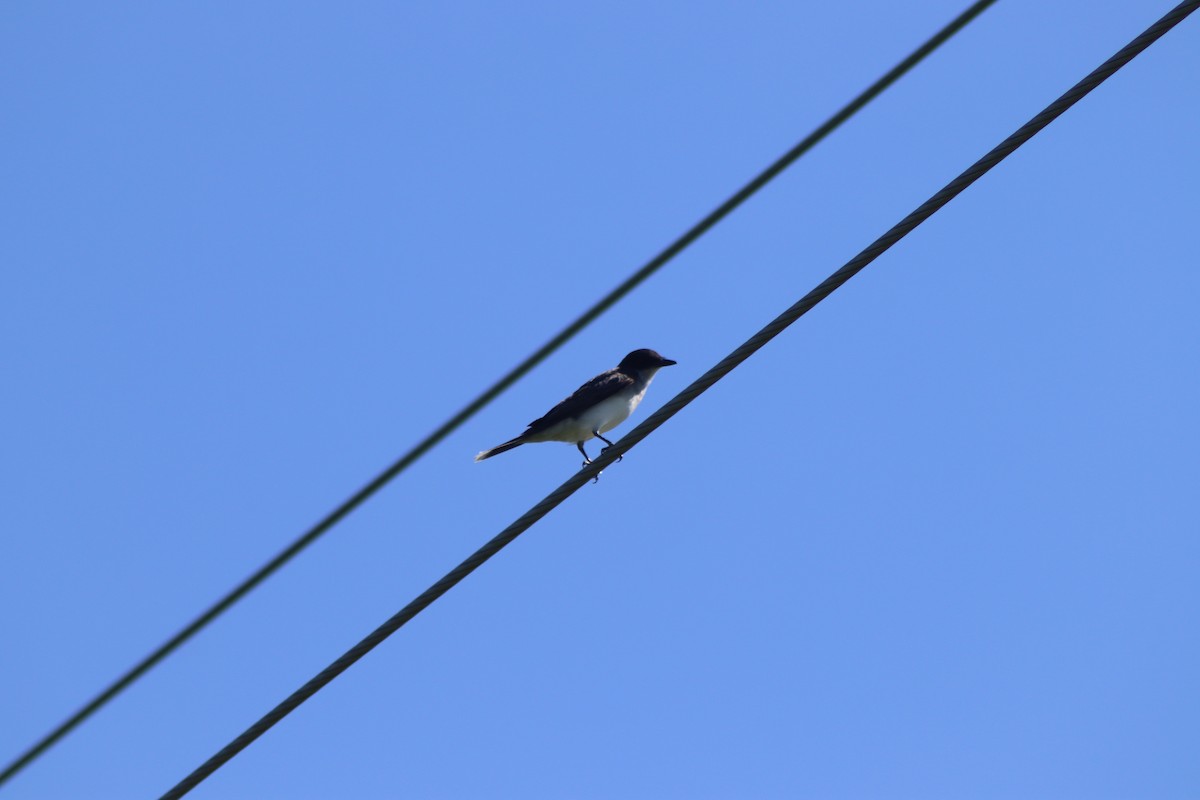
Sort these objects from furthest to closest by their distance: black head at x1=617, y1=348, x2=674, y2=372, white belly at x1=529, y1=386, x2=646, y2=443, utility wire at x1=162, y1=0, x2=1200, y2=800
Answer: black head at x1=617, y1=348, x2=674, y2=372
white belly at x1=529, y1=386, x2=646, y2=443
utility wire at x1=162, y1=0, x2=1200, y2=800

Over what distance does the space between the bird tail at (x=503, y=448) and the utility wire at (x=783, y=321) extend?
254 inches

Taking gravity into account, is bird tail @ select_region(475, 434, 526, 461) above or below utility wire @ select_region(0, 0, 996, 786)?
above

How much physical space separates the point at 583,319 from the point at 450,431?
0.77m

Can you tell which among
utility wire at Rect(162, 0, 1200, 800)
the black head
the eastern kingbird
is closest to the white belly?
the eastern kingbird

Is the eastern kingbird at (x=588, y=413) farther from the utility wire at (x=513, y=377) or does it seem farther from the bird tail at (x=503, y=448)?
the utility wire at (x=513, y=377)

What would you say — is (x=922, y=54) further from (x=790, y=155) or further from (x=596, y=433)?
(x=596, y=433)

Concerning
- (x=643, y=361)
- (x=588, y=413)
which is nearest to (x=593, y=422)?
(x=588, y=413)

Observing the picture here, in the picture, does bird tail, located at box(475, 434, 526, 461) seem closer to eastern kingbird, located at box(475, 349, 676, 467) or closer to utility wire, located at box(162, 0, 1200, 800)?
eastern kingbird, located at box(475, 349, 676, 467)

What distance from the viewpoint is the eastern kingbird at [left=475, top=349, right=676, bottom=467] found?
12.8 m

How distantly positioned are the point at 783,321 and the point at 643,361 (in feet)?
24.3

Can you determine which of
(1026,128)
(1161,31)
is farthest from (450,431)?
(1161,31)

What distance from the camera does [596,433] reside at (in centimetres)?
1292

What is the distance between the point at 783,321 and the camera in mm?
6184

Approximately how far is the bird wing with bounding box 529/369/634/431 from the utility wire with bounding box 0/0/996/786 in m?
6.63
